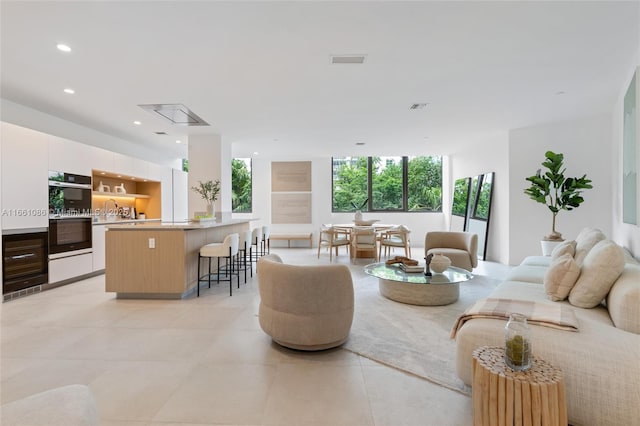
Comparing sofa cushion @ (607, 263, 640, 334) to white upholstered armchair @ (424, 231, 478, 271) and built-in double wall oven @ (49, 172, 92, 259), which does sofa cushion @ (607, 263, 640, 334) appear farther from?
built-in double wall oven @ (49, 172, 92, 259)

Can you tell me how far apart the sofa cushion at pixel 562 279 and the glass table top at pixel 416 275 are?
4.10 ft

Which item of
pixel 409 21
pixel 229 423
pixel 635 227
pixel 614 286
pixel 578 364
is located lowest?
pixel 229 423

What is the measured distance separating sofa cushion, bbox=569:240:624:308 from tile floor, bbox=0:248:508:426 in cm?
118

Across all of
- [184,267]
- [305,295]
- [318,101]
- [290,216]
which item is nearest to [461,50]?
[318,101]

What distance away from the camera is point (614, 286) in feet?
7.02

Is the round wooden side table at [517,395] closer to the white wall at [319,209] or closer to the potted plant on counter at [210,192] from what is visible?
the potted plant on counter at [210,192]

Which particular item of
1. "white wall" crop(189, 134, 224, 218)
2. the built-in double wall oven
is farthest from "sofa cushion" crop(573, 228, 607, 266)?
the built-in double wall oven

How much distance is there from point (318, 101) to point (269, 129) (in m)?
1.86

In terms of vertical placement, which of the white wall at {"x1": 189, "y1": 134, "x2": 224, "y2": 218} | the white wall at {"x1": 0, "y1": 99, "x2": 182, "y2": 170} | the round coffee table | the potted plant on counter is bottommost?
the round coffee table

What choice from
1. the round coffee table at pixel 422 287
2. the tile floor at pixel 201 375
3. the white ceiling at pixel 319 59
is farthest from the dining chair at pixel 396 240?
the tile floor at pixel 201 375

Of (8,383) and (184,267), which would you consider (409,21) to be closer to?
(184,267)

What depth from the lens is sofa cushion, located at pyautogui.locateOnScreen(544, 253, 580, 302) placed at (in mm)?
2350

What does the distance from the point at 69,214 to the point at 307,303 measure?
15.2 feet

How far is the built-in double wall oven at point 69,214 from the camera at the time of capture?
4.60m
